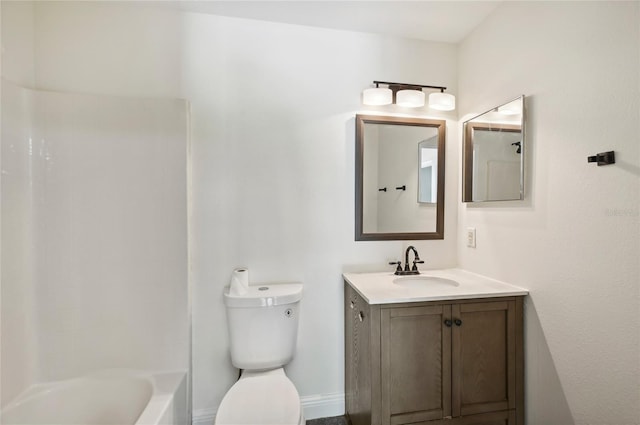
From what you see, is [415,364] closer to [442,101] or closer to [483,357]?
[483,357]

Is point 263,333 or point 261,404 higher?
point 263,333

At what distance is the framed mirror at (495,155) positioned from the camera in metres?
1.46

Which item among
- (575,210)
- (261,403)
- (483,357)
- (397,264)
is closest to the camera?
(575,210)

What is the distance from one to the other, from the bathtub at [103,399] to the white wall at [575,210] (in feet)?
5.92

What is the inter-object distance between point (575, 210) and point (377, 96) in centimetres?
116

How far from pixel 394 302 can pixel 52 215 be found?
1.82m

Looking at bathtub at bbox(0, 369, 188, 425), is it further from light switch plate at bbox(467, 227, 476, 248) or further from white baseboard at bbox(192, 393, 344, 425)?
light switch plate at bbox(467, 227, 476, 248)

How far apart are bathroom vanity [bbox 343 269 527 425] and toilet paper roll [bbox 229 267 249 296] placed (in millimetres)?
644

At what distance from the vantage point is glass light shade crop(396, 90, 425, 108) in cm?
177

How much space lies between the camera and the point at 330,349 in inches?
70.9

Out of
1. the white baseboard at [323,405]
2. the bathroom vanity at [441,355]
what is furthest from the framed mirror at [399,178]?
the white baseboard at [323,405]

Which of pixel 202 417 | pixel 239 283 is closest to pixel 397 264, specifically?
pixel 239 283

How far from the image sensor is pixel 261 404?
1.28 metres

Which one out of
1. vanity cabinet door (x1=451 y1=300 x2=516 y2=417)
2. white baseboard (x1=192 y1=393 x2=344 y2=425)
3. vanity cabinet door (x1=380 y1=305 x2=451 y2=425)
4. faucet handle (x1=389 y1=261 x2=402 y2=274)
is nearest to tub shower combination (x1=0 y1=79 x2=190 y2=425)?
white baseboard (x1=192 y1=393 x2=344 y2=425)
